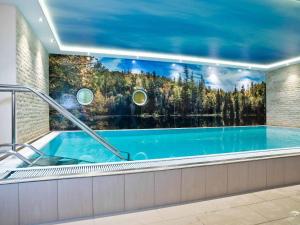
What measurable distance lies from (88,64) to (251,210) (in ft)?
22.9

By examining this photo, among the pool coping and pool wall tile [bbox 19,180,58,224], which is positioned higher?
the pool coping

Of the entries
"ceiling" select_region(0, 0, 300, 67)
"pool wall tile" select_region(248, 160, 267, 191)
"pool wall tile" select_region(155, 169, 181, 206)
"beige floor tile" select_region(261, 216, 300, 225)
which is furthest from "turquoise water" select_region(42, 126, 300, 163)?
"ceiling" select_region(0, 0, 300, 67)

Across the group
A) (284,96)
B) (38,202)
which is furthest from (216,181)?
(284,96)

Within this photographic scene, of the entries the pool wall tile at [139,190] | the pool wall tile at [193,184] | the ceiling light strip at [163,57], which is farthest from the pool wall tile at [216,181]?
the ceiling light strip at [163,57]

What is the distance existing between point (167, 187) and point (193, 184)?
0.25 metres

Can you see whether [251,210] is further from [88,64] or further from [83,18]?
[88,64]

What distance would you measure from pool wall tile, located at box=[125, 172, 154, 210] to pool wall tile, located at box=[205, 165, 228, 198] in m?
0.54

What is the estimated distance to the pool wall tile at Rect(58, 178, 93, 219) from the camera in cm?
163

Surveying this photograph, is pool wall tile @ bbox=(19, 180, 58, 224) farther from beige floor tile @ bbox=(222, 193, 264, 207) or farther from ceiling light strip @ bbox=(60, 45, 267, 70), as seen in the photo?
ceiling light strip @ bbox=(60, 45, 267, 70)

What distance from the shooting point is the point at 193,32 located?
550 cm

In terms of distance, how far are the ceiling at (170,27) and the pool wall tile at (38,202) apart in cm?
336

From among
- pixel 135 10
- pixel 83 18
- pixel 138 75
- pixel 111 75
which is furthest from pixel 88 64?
pixel 135 10

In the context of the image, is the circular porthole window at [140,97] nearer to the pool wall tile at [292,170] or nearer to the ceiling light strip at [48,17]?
the ceiling light strip at [48,17]

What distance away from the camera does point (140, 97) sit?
8.34m
